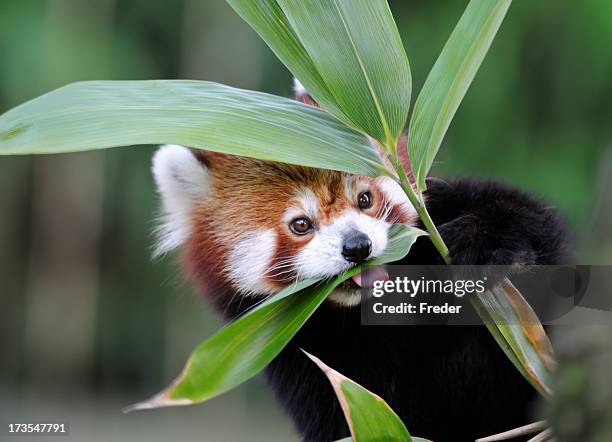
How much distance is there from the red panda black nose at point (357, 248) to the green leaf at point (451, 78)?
242mm

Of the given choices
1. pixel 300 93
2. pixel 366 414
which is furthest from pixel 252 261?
pixel 366 414

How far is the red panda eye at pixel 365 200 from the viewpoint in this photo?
1227 millimetres

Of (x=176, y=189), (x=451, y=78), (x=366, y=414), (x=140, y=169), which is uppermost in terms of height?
(x=140, y=169)

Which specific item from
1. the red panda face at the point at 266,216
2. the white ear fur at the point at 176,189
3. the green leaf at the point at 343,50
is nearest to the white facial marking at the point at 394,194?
the red panda face at the point at 266,216

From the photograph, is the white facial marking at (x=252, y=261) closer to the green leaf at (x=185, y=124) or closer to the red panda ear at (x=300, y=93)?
the red panda ear at (x=300, y=93)

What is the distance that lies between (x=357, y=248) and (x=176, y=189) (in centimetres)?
45

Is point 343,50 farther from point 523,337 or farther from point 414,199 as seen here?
point 523,337

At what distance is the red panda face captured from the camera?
1.15 meters

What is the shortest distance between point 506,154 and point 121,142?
259 centimetres

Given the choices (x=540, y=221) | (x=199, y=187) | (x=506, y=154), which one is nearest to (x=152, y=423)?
(x=506, y=154)

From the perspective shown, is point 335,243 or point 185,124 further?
point 335,243

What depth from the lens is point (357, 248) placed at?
1064mm

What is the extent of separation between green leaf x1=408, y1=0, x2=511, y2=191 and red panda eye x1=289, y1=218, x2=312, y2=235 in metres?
0.41

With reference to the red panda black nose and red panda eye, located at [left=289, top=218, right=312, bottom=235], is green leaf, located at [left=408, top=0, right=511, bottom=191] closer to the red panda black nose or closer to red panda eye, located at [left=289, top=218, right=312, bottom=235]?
the red panda black nose
